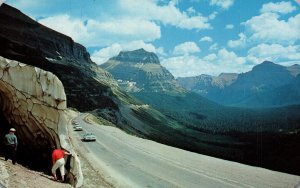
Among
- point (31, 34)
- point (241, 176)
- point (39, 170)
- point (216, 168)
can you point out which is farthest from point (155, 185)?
point (31, 34)

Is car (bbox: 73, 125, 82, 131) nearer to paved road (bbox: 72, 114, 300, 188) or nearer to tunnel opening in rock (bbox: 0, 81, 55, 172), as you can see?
paved road (bbox: 72, 114, 300, 188)

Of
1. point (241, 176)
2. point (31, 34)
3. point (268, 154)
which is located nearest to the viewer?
point (241, 176)

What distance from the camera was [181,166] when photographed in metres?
55.8

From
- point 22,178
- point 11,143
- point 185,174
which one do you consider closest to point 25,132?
point 11,143

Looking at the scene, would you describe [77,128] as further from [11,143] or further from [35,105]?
[11,143]

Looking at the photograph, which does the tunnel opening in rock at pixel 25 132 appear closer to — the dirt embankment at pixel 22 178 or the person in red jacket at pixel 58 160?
the person in red jacket at pixel 58 160

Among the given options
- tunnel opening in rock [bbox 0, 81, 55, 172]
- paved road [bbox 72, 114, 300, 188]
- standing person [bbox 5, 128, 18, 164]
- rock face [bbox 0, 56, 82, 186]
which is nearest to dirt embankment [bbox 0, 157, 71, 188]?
standing person [bbox 5, 128, 18, 164]

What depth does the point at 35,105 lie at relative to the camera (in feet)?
58.4

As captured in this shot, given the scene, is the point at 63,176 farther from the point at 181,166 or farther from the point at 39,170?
the point at 181,166

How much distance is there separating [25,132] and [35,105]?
1.66 m

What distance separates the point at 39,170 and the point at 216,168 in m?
37.0

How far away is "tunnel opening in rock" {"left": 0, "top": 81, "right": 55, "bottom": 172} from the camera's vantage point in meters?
17.9

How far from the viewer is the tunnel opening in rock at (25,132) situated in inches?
704

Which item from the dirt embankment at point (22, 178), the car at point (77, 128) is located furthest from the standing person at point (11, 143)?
the car at point (77, 128)
